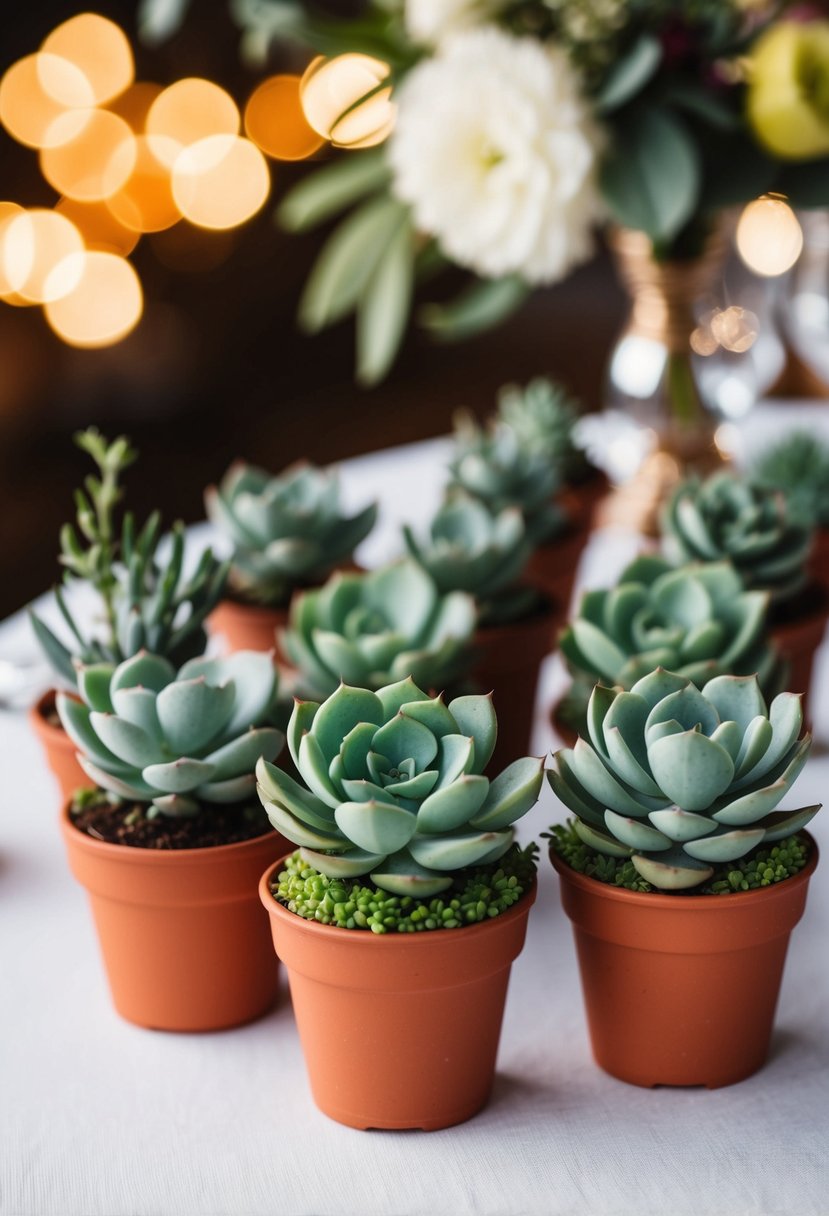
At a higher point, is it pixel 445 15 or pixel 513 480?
pixel 445 15

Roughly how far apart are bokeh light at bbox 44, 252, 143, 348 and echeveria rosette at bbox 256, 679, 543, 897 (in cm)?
312

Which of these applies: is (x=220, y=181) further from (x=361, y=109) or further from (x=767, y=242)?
(x=361, y=109)

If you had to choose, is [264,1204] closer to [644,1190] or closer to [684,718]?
[644,1190]

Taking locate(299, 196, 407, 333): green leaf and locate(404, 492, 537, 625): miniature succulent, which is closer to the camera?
locate(404, 492, 537, 625): miniature succulent

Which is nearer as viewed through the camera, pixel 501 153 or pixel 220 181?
pixel 501 153

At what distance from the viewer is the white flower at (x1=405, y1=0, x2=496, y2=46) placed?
3.76 ft

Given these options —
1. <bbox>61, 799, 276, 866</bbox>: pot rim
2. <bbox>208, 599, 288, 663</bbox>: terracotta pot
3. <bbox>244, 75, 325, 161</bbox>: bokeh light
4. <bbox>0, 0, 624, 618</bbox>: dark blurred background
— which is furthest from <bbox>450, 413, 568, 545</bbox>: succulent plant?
<bbox>244, 75, 325, 161</bbox>: bokeh light

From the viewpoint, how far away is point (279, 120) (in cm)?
381

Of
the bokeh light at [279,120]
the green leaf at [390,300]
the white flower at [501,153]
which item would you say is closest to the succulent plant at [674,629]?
the white flower at [501,153]

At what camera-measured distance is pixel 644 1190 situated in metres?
0.55

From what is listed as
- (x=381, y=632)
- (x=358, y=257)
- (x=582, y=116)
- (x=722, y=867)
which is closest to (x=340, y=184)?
(x=358, y=257)

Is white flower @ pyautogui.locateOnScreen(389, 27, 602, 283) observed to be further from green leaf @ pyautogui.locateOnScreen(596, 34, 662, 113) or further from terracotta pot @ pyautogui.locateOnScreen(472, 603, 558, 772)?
terracotta pot @ pyautogui.locateOnScreen(472, 603, 558, 772)

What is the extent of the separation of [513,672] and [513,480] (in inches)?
8.5

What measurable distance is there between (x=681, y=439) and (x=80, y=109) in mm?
2557
